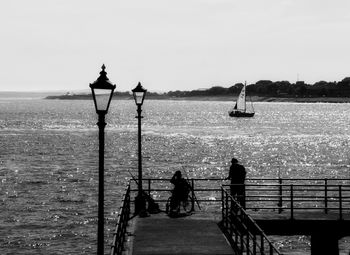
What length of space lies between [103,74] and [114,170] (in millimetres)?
53970

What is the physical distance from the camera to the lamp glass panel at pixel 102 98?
11.3 meters

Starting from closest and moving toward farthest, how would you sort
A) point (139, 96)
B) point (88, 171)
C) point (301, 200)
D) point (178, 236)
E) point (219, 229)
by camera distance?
1. point (178, 236)
2. point (219, 229)
3. point (139, 96)
4. point (301, 200)
5. point (88, 171)

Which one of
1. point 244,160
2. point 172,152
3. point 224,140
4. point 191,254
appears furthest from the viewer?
point 224,140

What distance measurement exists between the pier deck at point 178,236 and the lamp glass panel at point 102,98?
165 inches

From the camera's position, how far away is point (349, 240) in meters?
34.7

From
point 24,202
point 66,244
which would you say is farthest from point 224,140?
point 66,244

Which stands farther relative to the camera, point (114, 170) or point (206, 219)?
point (114, 170)

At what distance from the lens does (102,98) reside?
37.3ft

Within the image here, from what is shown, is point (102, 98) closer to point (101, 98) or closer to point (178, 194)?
point (101, 98)

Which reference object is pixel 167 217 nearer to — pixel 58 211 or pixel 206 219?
pixel 206 219

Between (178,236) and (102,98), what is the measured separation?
225 inches

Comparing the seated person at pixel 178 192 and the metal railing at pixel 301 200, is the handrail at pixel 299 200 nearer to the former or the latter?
the metal railing at pixel 301 200

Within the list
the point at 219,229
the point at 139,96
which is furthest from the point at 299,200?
the point at 139,96

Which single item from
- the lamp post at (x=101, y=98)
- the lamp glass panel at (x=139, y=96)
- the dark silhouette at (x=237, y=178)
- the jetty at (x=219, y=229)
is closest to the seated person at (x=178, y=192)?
the jetty at (x=219, y=229)
